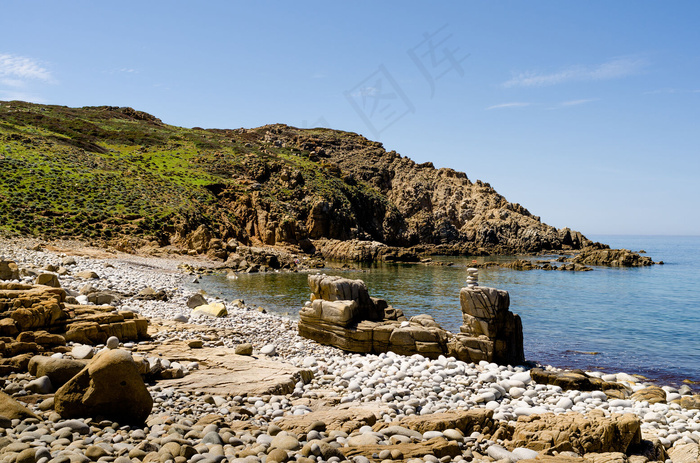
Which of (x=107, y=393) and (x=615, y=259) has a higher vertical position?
(x=615, y=259)

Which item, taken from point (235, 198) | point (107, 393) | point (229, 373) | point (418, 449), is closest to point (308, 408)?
point (229, 373)

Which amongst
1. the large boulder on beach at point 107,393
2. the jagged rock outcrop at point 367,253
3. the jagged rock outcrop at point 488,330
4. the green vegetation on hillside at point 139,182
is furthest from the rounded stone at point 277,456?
the jagged rock outcrop at point 367,253

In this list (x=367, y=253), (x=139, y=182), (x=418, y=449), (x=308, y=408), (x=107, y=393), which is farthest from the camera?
(x=367, y=253)

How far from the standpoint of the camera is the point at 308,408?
29.6ft

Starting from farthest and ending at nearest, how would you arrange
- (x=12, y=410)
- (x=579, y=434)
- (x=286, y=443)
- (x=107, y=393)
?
(x=579, y=434), (x=107, y=393), (x=286, y=443), (x=12, y=410)

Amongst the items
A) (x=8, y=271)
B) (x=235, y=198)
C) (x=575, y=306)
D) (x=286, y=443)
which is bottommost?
(x=575, y=306)

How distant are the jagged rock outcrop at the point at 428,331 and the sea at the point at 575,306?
12.4 feet

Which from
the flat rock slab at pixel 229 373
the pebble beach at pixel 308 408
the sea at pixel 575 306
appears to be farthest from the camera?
the sea at pixel 575 306

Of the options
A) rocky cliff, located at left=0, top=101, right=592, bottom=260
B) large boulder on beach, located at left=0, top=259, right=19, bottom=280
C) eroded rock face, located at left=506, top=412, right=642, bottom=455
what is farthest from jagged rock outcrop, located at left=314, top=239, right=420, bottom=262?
eroded rock face, located at left=506, top=412, right=642, bottom=455

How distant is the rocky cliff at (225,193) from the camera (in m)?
51.1

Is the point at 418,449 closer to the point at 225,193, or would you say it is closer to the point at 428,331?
the point at 428,331

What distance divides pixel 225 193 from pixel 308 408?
65.4 m

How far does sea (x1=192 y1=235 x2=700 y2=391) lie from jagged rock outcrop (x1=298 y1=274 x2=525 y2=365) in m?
3.79

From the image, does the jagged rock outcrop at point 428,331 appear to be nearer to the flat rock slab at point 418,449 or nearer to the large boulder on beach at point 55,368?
the flat rock slab at point 418,449
